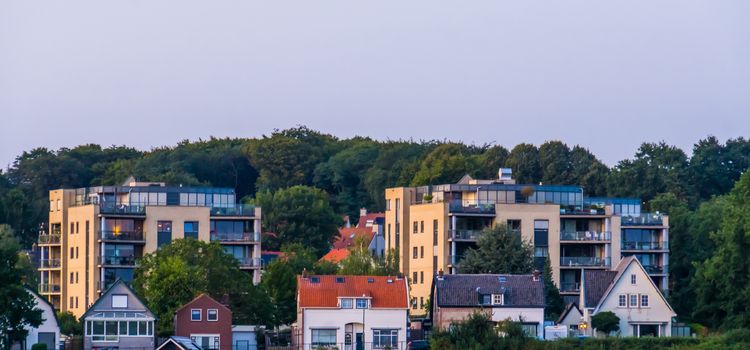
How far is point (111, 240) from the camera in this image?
137125mm

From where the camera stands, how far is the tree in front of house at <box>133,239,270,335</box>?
11506 cm

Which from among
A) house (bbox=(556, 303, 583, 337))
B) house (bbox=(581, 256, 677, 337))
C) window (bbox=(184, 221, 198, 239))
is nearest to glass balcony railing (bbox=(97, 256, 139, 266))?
window (bbox=(184, 221, 198, 239))

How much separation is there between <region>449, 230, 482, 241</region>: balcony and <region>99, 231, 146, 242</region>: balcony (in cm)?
2102

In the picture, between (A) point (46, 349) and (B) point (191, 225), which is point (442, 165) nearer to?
(B) point (191, 225)

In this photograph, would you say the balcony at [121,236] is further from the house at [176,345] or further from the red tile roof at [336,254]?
the house at [176,345]

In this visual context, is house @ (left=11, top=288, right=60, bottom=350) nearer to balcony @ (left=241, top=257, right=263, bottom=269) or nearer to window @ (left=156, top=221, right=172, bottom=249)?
window @ (left=156, top=221, right=172, bottom=249)

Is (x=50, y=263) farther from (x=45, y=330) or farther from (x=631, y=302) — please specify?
(x=631, y=302)

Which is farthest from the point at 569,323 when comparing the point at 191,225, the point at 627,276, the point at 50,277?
the point at 50,277

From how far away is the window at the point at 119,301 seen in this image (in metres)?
112

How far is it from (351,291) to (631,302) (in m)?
18.4

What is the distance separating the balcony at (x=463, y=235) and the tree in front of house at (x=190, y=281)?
67.8 feet

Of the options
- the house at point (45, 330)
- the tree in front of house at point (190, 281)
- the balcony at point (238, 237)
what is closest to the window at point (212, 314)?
the tree in front of house at point (190, 281)

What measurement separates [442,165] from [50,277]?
37763 millimetres

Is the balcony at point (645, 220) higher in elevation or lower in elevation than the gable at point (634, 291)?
higher
